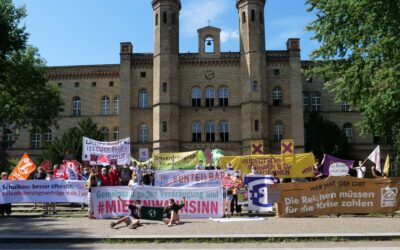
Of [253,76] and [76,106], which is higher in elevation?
[253,76]

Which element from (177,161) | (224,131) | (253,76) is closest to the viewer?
(177,161)

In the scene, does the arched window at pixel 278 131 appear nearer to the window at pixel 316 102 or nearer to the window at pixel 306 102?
the window at pixel 306 102

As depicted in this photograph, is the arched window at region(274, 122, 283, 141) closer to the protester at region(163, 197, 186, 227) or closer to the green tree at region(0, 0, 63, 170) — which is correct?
the green tree at region(0, 0, 63, 170)

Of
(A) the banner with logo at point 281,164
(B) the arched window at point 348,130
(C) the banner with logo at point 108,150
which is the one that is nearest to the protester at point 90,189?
(C) the banner with logo at point 108,150

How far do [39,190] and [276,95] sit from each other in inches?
1216

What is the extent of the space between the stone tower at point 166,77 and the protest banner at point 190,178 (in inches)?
822

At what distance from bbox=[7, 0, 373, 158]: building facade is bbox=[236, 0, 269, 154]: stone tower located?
0.10m

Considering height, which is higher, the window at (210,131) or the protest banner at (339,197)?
the window at (210,131)

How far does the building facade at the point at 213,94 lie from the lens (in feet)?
137

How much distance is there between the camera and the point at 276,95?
143ft

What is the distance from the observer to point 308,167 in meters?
21.1

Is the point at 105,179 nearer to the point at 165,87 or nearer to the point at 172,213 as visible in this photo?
the point at 172,213

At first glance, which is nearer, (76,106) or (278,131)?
(278,131)

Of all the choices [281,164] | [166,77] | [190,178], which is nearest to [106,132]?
[166,77]
